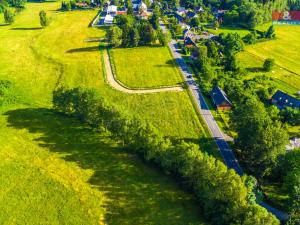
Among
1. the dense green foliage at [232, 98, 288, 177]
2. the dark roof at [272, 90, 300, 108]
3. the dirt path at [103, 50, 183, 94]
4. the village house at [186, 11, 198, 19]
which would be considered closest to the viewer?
the dense green foliage at [232, 98, 288, 177]

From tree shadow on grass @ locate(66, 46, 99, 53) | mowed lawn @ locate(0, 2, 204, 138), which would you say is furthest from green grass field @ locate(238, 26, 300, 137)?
tree shadow on grass @ locate(66, 46, 99, 53)

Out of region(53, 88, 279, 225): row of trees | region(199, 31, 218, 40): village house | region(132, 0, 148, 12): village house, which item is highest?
region(132, 0, 148, 12): village house

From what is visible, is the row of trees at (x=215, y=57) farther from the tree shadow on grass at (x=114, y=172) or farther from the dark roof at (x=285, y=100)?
the tree shadow on grass at (x=114, y=172)

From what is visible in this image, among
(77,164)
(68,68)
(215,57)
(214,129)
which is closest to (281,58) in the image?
(215,57)

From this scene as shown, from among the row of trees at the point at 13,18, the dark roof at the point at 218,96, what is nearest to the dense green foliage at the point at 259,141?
the dark roof at the point at 218,96

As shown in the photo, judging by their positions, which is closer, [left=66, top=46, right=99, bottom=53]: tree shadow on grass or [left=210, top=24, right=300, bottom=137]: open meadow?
[left=210, top=24, right=300, bottom=137]: open meadow

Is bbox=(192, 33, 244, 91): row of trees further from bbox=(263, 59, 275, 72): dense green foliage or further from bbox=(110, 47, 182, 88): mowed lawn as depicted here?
bbox=(263, 59, 275, 72): dense green foliage
